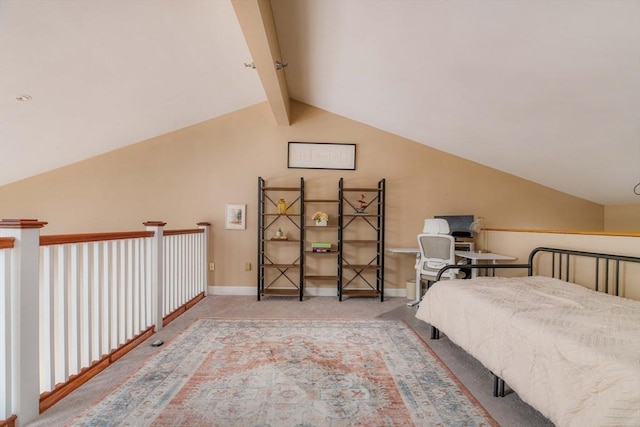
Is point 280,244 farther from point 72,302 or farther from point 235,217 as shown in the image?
point 72,302

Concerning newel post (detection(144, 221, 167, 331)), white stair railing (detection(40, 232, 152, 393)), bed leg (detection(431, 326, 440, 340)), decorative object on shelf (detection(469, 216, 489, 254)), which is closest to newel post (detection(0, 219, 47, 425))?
white stair railing (detection(40, 232, 152, 393))

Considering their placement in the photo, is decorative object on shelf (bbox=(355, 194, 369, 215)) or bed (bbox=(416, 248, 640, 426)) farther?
decorative object on shelf (bbox=(355, 194, 369, 215))

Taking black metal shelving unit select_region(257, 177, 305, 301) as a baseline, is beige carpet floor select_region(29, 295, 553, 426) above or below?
below

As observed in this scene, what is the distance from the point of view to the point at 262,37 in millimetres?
2201

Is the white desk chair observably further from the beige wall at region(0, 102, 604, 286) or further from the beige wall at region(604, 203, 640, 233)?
the beige wall at region(604, 203, 640, 233)

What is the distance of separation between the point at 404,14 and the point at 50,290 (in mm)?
2966

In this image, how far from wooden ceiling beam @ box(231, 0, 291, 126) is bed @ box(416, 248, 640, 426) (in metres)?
2.50

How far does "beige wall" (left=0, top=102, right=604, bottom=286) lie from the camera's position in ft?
13.8

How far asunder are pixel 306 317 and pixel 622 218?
468cm

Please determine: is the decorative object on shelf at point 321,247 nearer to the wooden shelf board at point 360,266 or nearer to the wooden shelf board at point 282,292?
the wooden shelf board at point 360,266

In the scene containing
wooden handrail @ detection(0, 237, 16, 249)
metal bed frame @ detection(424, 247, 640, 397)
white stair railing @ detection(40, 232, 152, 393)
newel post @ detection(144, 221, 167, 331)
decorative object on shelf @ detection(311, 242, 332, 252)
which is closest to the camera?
wooden handrail @ detection(0, 237, 16, 249)

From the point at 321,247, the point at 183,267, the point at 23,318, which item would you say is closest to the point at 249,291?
the point at 183,267

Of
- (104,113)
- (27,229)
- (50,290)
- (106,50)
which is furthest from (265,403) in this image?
(104,113)

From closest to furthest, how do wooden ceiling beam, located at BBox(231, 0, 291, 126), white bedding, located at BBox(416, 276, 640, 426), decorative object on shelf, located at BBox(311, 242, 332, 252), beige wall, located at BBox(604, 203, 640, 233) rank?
white bedding, located at BBox(416, 276, 640, 426)
wooden ceiling beam, located at BBox(231, 0, 291, 126)
beige wall, located at BBox(604, 203, 640, 233)
decorative object on shelf, located at BBox(311, 242, 332, 252)
